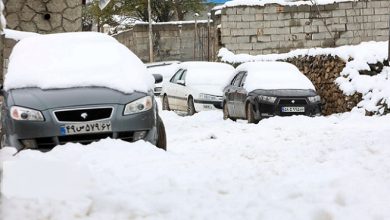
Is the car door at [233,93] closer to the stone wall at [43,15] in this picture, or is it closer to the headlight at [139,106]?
the stone wall at [43,15]

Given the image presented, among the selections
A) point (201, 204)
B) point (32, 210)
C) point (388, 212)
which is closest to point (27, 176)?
point (32, 210)

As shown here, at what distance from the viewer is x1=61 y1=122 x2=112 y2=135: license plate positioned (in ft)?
20.4

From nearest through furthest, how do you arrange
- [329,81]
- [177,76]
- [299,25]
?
1. [329,81]
2. [177,76]
3. [299,25]

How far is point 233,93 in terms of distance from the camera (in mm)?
14273

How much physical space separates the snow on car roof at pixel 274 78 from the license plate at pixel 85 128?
7.06 metres

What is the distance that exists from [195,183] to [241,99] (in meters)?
8.74

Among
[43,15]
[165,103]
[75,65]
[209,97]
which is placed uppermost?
[43,15]

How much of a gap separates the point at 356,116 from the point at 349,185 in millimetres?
9215

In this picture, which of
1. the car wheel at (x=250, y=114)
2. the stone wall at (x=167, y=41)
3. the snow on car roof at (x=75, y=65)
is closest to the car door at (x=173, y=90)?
the car wheel at (x=250, y=114)

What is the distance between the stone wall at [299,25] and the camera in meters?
21.8

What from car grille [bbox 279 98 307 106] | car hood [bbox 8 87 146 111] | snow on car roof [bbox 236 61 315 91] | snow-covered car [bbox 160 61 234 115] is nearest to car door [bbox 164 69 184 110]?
snow-covered car [bbox 160 61 234 115]

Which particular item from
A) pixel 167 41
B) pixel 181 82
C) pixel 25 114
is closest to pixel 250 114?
pixel 181 82

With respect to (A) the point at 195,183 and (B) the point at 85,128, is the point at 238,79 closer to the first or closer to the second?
(B) the point at 85,128

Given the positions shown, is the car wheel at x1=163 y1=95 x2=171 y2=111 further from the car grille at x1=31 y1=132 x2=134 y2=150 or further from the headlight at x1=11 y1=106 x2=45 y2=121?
the headlight at x1=11 y1=106 x2=45 y2=121
